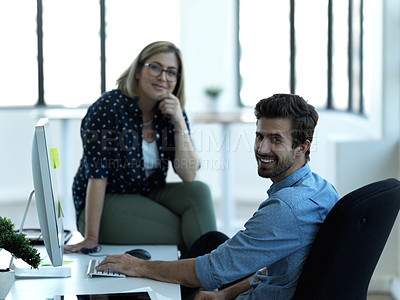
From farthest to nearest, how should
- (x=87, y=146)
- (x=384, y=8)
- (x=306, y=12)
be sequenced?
(x=306, y=12), (x=384, y=8), (x=87, y=146)

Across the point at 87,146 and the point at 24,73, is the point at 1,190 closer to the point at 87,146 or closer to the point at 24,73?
the point at 24,73

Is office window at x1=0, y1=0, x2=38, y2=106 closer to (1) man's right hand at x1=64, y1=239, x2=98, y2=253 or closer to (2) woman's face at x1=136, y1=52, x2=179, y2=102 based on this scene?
(2) woman's face at x1=136, y1=52, x2=179, y2=102

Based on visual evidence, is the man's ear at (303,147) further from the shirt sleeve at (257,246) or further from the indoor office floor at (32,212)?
the indoor office floor at (32,212)

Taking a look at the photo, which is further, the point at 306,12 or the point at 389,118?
the point at 306,12

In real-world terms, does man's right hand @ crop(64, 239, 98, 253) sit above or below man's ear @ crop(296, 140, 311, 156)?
below

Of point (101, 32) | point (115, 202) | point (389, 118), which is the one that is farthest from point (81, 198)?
point (101, 32)

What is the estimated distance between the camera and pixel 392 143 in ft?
11.0

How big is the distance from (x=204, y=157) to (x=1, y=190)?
6.31 ft

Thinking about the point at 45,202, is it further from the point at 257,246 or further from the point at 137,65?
the point at 137,65

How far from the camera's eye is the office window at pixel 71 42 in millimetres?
5797

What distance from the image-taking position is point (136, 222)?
8.09 feet

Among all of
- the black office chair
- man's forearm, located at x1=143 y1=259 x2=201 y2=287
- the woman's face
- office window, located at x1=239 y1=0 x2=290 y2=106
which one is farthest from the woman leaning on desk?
office window, located at x1=239 y1=0 x2=290 y2=106

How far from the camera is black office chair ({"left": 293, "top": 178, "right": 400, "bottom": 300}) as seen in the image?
1.45 meters

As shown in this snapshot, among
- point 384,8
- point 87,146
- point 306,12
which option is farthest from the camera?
point 306,12
